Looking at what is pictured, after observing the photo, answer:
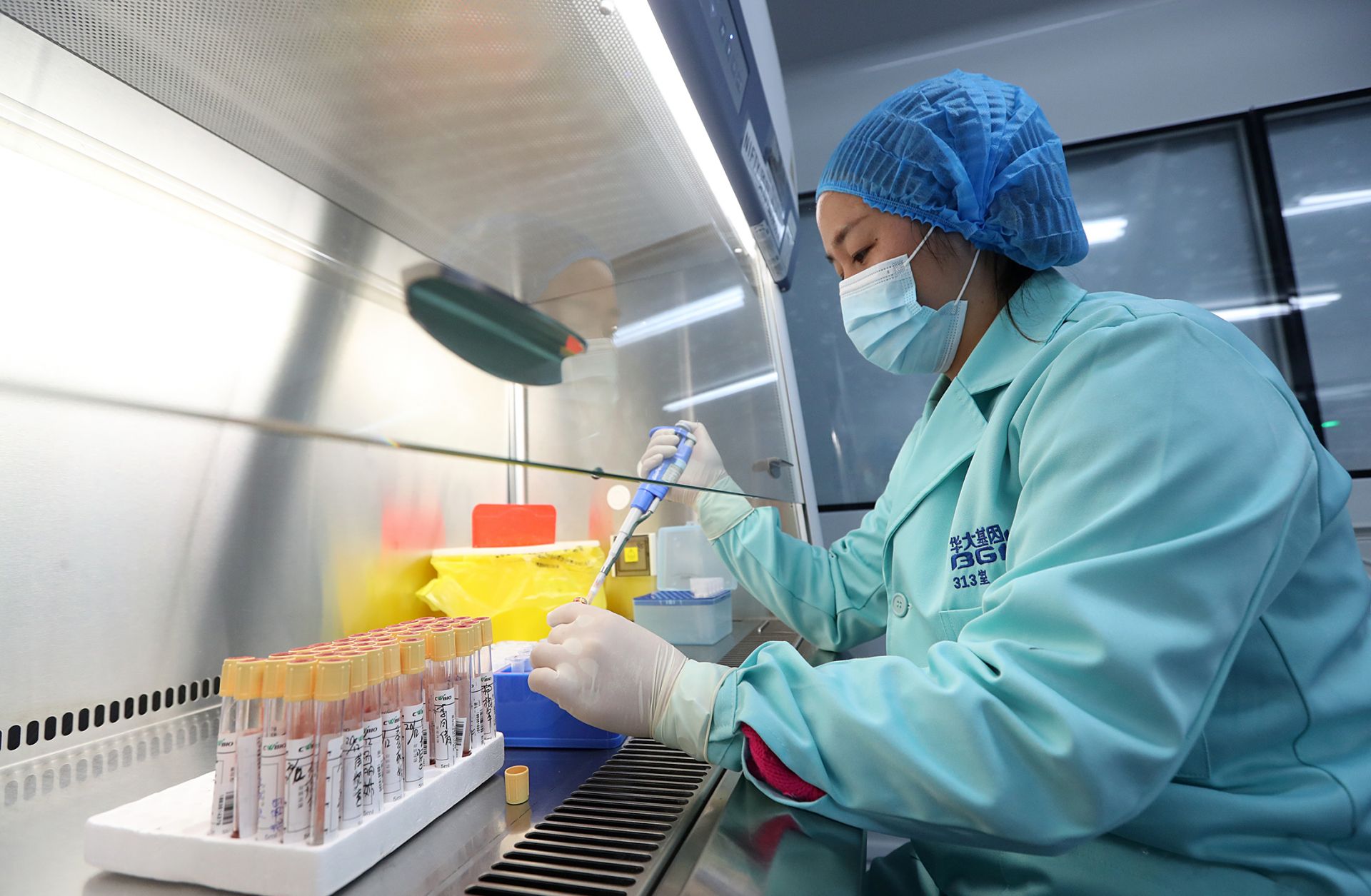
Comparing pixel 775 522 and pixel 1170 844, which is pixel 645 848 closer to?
pixel 1170 844

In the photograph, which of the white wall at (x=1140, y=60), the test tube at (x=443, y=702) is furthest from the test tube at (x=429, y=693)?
the white wall at (x=1140, y=60)

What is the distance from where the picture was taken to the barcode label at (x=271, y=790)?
20.1 inches

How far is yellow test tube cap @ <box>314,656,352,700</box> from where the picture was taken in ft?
1.78

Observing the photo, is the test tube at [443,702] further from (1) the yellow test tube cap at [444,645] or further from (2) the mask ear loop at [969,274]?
(2) the mask ear loop at [969,274]

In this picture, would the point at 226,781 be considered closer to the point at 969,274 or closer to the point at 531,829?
the point at 531,829

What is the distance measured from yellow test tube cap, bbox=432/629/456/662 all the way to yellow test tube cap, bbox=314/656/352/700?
15 centimetres

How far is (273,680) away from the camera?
0.54 meters

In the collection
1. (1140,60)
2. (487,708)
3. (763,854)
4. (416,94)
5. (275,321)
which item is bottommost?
(763,854)

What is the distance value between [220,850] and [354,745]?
113 mm

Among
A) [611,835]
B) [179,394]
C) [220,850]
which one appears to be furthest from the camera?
[179,394]

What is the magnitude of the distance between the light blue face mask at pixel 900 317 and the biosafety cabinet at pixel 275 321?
0.32 meters

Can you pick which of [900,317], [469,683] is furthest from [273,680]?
[900,317]

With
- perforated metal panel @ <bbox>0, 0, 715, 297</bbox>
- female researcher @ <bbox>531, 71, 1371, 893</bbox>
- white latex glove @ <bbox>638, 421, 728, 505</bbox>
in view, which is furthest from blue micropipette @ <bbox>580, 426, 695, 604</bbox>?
perforated metal panel @ <bbox>0, 0, 715, 297</bbox>

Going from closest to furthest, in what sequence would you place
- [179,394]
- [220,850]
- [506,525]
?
[220,850] < [179,394] < [506,525]
